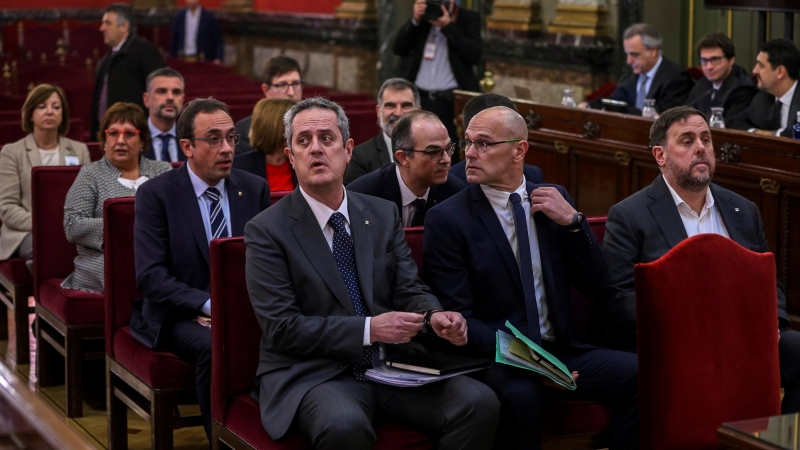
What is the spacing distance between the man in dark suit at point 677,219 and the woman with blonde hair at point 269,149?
1657 millimetres

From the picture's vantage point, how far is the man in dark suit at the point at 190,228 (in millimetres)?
3520

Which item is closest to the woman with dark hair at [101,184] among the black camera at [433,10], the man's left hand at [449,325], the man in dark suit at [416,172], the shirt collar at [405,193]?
the man in dark suit at [416,172]

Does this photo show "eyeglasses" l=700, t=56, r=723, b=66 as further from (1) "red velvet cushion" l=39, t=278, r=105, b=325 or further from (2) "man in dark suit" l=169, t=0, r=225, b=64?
(2) "man in dark suit" l=169, t=0, r=225, b=64

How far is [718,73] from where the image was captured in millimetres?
6203

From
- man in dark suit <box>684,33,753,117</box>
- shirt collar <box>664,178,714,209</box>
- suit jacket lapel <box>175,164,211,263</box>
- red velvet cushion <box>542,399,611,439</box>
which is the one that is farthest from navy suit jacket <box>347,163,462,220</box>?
man in dark suit <box>684,33,753,117</box>

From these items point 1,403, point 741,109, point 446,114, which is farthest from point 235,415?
point 446,114

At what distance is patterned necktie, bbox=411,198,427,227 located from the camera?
3822mm

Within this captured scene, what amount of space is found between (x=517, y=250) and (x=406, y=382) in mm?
576

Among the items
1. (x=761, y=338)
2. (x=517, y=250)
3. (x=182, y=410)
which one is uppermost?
(x=517, y=250)

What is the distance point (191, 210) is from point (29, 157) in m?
1.62

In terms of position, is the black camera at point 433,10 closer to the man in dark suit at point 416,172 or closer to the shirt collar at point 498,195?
the man in dark suit at point 416,172

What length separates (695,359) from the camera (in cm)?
287

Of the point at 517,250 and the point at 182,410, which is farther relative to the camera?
the point at 182,410

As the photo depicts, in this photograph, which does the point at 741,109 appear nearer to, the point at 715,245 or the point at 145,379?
the point at 715,245
